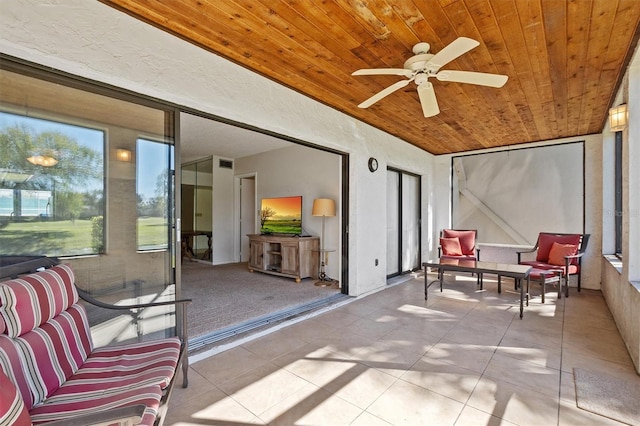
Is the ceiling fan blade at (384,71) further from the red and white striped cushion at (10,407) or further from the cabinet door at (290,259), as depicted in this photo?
the cabinet door at (290,259)

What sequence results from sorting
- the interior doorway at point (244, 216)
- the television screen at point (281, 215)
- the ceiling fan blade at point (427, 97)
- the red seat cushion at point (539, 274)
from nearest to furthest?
the ceiling fan blade at point (427, 97) < the interior doorway at point (244, 216) < the red seat cushion at point (539, 274) < the television screen at point (281, 215)

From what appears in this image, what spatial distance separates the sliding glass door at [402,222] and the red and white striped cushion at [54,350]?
14.3ft

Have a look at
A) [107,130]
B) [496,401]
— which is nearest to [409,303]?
[496,401]

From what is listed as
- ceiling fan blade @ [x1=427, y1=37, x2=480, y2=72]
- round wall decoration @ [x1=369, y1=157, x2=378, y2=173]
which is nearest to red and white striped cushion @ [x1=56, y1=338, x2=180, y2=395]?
ceiling fan blade @ [x1=427, y1=37, x2=480, y2=72]

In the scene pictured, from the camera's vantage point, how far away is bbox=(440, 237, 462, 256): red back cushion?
5223mm

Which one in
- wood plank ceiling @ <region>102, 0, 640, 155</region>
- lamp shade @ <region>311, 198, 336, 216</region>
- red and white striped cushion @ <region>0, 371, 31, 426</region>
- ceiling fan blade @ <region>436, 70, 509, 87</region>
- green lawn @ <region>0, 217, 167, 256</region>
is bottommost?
red and white striped cushion @ <region>0, 371, 31, 426</region>

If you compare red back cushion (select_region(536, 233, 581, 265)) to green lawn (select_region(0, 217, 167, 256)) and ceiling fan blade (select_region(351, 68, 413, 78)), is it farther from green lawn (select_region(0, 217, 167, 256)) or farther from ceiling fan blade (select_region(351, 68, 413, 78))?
green lawn (select_region(0, 217, 167, 256))

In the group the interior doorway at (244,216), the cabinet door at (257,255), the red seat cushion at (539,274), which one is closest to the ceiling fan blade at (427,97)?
the interior doorway at (244,216)

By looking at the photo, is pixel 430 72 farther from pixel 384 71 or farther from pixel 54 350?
pixel 54 350

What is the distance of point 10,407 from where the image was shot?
2.94 feet

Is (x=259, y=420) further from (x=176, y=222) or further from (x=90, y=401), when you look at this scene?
(x=176, y=222)

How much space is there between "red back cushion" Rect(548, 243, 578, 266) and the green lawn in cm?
555

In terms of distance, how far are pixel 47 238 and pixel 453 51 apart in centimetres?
274

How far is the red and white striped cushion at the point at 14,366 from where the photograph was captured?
3.78ft
